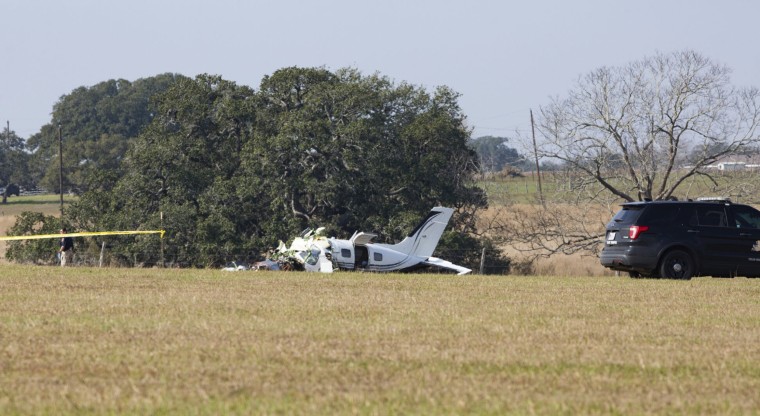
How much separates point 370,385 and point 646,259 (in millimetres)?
15084

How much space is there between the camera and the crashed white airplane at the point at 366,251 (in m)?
29.5

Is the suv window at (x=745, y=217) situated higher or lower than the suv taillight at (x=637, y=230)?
higher

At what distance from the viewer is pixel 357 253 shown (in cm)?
3016

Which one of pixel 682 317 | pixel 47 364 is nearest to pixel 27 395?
pixel 47 364

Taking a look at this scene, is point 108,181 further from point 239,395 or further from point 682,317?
point 239,395

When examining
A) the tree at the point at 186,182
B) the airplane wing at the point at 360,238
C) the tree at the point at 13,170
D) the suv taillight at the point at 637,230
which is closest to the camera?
the suv taillight at the point at 637,230

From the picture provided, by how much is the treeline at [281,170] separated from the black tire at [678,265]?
19.6 metres

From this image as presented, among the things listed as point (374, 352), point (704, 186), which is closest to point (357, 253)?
point (704, 186)

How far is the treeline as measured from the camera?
43.8m

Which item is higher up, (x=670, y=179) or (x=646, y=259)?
(x=670, y=179)

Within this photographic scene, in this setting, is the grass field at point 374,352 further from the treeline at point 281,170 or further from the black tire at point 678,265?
the treeline at point 281,170

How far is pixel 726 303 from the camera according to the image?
17.6 metres

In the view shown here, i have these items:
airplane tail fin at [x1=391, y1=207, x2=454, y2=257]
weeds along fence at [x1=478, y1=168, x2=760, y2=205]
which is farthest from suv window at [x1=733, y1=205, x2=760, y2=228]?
weeds along fence at [x1=478, y1=168, x2=760, y2=205]

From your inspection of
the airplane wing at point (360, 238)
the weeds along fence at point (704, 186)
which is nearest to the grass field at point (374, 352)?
the airplane wing at point (360, 238)
